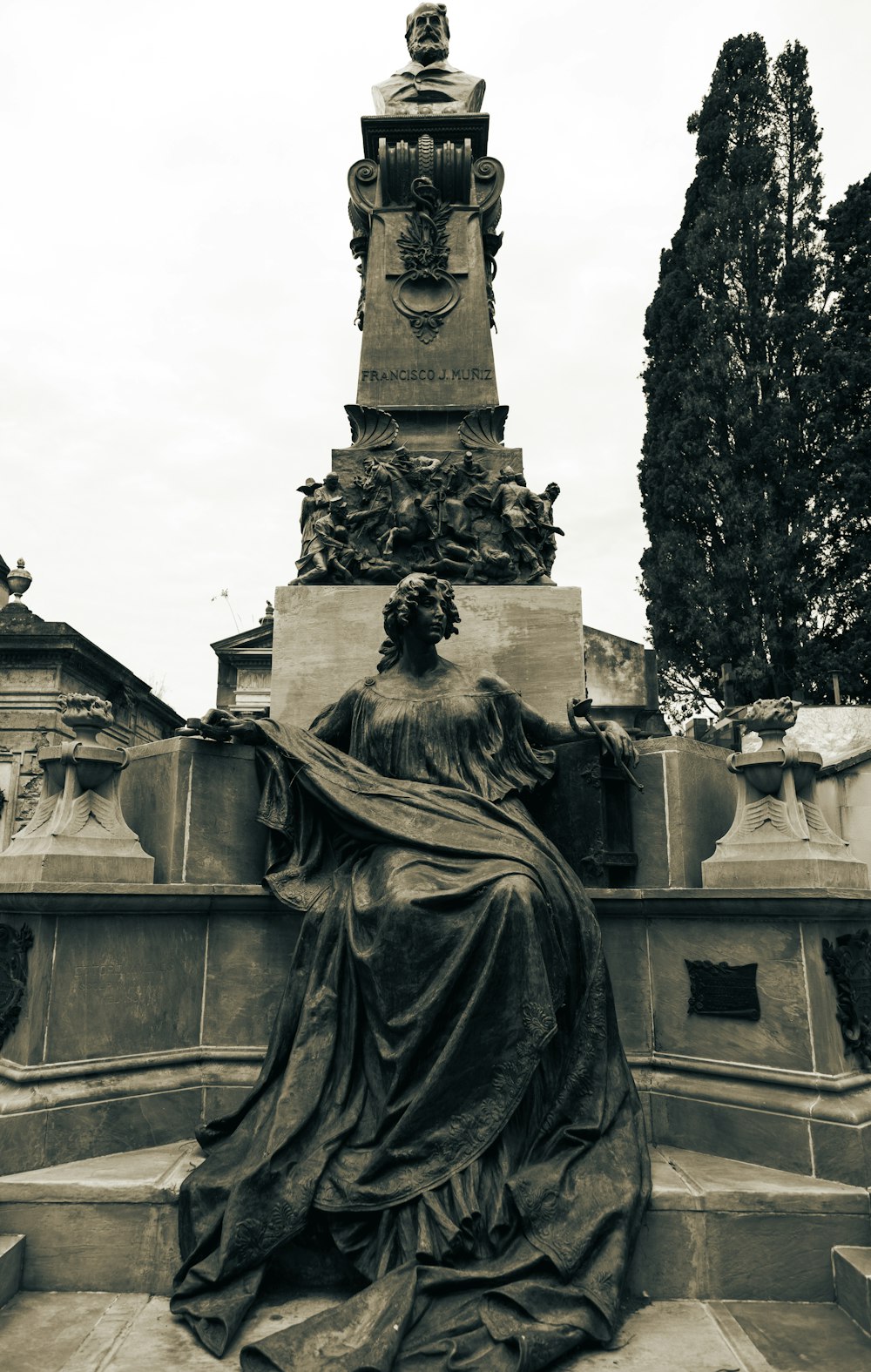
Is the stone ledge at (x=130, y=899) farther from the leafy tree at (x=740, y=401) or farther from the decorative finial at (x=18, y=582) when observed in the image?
the leafy tree at (x=740, y=401)

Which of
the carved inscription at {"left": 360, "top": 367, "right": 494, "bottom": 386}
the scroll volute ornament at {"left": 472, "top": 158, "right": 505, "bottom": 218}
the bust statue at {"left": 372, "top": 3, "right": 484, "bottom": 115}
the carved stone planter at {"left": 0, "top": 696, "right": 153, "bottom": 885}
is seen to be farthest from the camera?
the bust statue at {"left": 372, "top": 3, "right": 484, "bottom": 115}

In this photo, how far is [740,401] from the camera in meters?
25.8

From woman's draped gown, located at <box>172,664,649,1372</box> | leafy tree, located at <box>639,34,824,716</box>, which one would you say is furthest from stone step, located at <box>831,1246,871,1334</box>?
leafy tree, located at <box>639,34,824,716</box>

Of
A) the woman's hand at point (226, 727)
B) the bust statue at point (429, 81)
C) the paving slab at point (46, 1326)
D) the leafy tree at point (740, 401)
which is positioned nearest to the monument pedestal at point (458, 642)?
the woman's hand at point (226, 727)

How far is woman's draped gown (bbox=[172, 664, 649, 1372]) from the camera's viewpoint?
3053 millimetres

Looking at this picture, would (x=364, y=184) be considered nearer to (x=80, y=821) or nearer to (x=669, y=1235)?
(x=80, y=821)

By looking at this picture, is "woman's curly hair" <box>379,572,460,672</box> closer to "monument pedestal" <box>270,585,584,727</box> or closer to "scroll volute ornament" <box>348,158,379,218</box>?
"monument pedestal" <box>270,585,584,727</box>

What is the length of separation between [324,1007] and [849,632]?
22896mm

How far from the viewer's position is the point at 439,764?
4676 mm

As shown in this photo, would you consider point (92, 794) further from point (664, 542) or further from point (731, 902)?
point (664, 542)

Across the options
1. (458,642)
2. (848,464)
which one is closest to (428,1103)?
(458,642)

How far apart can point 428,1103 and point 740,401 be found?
83.6 feet

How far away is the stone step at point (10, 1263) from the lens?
133 inches

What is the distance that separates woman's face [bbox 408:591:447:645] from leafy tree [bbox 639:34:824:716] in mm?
20155
